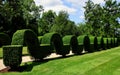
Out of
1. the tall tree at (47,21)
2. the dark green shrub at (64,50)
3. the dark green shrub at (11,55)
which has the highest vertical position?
the tall tree at (47,21)

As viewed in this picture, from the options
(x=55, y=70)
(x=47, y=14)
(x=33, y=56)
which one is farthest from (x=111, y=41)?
(x=47, y=14)

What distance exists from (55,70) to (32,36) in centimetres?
441

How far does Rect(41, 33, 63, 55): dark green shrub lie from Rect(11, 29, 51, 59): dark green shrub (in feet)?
5.11

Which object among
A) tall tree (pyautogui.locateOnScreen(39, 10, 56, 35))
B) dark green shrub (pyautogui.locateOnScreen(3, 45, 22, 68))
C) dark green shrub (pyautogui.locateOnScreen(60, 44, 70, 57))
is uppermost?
tall tree (pyautogui.locateOnScreen(39, 10, 56, 35))

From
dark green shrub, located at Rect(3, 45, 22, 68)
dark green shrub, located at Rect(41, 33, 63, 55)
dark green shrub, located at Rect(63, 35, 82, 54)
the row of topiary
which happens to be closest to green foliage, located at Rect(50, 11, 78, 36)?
the row of topiary

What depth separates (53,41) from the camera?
23078 mm

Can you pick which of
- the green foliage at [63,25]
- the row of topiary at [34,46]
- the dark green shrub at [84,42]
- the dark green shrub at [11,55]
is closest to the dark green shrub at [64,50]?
the row of topiary at [34,46]

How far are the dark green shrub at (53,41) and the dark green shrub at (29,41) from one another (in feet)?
5.11

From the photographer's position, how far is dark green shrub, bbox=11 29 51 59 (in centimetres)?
1741

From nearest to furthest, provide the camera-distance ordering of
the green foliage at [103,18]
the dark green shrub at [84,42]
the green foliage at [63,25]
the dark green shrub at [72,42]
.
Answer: the dark green shrub at [72,42]
the dark green shrub at [84,42]
the green foliage at [103,18]
the green foliage at [63,25]

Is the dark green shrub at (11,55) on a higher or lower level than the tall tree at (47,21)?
lower

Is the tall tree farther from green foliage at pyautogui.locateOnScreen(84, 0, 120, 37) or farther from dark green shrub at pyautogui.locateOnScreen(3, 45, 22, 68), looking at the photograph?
dark green shrub at pyautogui.locateOnScreen(3, 45, 22, 68)

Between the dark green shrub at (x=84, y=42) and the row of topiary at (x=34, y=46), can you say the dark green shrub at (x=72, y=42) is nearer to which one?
the row of topiary at (x=34, y=46)

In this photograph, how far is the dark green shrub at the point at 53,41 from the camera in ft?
71.2
